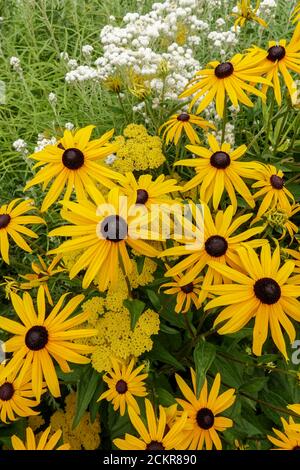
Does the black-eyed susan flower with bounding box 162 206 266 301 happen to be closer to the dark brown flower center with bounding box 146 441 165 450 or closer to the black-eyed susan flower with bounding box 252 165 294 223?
the black-eyed susan flower with bounding box 252 165 294 223

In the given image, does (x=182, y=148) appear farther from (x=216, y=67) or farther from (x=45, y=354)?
(x=45, y=354)

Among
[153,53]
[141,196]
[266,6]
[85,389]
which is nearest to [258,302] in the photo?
[141,196]

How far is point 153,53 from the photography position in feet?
5.70

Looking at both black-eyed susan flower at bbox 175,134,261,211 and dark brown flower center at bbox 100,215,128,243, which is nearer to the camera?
dark brown flower center at bbox 100,215,128,243

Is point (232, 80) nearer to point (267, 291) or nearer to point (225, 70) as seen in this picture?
point (225, 70)

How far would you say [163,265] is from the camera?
1.19 m

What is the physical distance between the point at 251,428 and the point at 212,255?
52 cm

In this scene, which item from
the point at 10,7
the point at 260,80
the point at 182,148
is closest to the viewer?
the point at 260,80

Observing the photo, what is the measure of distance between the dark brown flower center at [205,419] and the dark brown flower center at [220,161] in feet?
1.87

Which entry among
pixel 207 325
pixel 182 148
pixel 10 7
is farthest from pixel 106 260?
pixel 10 7

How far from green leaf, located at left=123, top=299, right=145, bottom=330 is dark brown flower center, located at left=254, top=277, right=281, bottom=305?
0.91ft

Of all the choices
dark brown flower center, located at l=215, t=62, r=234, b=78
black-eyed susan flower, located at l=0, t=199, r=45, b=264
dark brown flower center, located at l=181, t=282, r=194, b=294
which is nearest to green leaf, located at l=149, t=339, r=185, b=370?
dark brown flower center, located at l=181, t=282, r=194, b=294

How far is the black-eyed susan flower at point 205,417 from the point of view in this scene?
104 centimetres

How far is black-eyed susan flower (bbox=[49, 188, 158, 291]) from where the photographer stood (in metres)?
0.92
